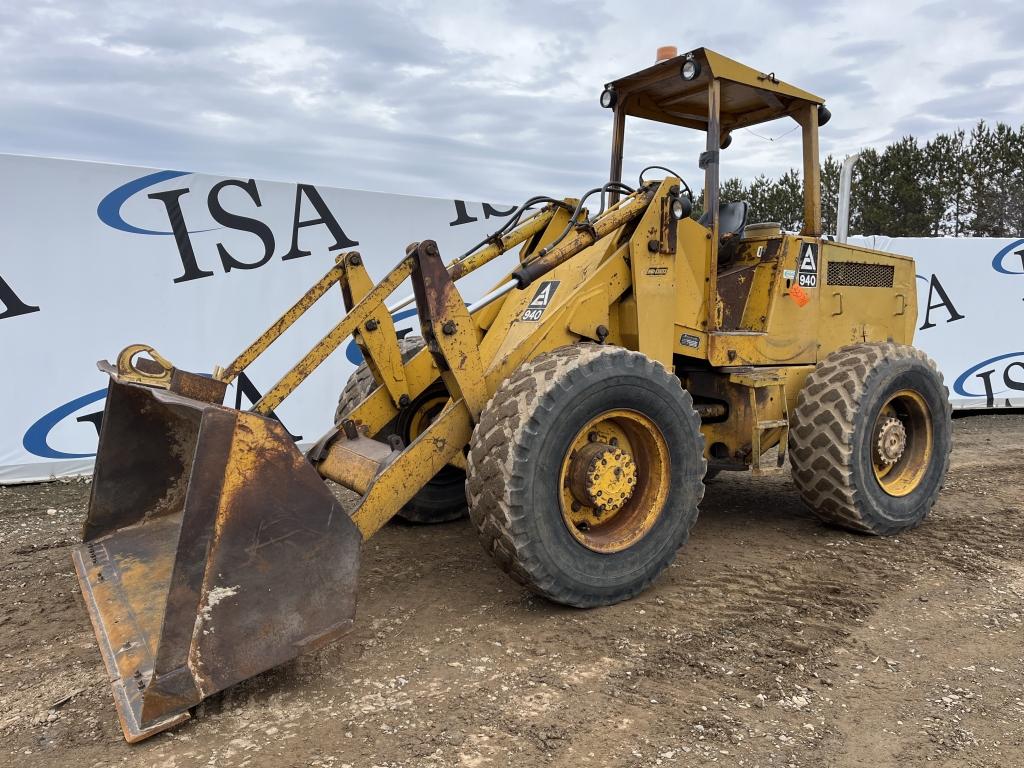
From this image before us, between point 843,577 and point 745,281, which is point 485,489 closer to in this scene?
point 843,577

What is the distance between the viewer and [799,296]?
17.0 ft

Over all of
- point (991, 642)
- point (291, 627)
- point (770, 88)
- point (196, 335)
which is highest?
point (770, 88)

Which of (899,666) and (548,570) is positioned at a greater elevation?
(548,570)

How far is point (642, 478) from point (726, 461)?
1298 millimetres

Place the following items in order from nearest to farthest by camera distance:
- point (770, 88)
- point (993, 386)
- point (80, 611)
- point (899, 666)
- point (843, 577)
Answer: point (899, 666) < point (80, 611) < point (843, 577) < point (770, 88) < point (993, 386)

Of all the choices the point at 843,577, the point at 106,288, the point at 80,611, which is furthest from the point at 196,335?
the point at 843,577

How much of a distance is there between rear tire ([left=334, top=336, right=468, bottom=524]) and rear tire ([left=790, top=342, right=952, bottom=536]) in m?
2.16

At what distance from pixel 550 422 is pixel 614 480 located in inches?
20.2

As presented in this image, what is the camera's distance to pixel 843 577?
14.3 feet

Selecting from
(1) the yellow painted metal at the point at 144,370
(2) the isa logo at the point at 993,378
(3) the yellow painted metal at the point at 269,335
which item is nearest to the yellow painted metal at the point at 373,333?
(3) the yellow painted metal at the point at 269,335

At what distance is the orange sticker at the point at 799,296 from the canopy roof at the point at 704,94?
126cm

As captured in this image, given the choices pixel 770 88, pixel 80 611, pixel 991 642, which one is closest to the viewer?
pixel 991 642

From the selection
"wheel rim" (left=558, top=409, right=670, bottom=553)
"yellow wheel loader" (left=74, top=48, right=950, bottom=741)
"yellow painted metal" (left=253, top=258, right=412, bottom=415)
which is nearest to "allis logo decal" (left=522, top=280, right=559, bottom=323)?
"yellow wheel loader" (left=74, top=48, right=950, bottom=741)

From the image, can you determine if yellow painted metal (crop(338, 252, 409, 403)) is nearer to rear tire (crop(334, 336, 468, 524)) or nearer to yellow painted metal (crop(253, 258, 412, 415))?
rear tire (crop(334, 336, 468, 524))
